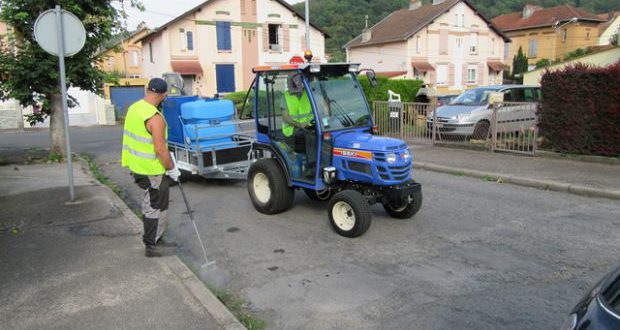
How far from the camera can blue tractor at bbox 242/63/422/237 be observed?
19.7 feet

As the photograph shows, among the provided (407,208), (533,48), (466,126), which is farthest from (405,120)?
(533,48)

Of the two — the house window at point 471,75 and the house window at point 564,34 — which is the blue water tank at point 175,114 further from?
the house window at point 564,34

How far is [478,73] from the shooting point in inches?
1805

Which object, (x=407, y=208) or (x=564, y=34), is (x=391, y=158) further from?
(x=564, y=34)

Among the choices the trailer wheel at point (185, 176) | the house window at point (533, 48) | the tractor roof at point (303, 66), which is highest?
the house window at point (533, 48)

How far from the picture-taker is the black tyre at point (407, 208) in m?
6.55

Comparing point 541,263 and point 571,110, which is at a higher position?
point 571,110

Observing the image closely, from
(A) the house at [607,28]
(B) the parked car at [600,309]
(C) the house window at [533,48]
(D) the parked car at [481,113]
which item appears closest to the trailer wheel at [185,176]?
(D) the parked car at [481,113]

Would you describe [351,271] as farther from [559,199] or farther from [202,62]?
[202,62]

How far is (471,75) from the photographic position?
4566cm

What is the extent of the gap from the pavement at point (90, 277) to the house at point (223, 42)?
28073 millimetres

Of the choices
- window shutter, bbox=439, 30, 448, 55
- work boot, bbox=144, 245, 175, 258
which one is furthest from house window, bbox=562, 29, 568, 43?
work boot, bbox=144, 245, 175, 258

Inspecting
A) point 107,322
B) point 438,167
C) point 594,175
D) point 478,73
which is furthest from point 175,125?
point 478,73

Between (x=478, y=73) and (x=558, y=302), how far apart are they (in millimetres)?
44782
